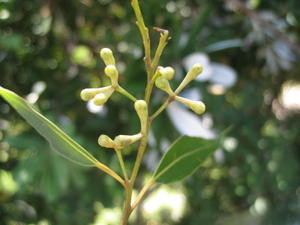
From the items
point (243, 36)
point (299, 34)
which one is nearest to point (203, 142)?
point (243, 36)

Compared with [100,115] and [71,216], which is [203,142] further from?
[71,216]

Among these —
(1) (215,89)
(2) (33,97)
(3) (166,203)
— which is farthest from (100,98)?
(3) (166,203)

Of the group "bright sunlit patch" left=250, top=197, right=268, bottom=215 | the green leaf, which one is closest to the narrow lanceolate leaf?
the green leaf

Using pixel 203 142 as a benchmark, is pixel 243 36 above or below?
below

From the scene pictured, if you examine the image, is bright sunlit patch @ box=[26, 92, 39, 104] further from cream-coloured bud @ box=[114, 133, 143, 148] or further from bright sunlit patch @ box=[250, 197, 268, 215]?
bright sunlit patch @ box=[250, 197, 268, 215]

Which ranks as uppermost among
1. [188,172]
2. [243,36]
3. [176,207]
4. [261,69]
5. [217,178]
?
[188,172]

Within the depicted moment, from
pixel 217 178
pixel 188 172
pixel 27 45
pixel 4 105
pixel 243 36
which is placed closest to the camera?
pixel 188 172

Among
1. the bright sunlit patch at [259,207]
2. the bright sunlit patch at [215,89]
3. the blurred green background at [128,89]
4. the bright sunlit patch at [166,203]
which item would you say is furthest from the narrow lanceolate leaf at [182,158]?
the bright sunlit patch at [166,203]
